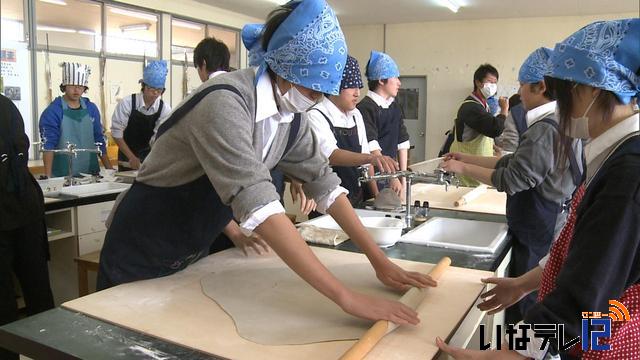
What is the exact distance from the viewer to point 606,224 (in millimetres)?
839

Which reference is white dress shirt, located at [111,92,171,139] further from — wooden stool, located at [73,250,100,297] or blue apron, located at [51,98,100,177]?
wooden stool, located at [73,250,100,297]

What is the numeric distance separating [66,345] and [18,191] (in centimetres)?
185

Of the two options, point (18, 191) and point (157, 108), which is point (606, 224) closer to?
point (18, 191)

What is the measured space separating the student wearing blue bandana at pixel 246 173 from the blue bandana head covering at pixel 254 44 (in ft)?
0.08

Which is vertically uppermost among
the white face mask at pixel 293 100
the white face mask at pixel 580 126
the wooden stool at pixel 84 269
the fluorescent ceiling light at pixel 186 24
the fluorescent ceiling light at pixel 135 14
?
the fluorescent ceiling light at pixel 186 24

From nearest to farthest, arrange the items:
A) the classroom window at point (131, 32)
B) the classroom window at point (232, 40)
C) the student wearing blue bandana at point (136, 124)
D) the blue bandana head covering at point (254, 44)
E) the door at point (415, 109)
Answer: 1. the blue bandana head covering at point (254, 44)
2. the student wearing blue bandana at point (136, 124)
3. the classroom window at point (131, 32)
4. the classroom window at point (232, 40)
5. the door at point (415, 109)

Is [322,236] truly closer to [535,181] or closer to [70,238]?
[535,181]

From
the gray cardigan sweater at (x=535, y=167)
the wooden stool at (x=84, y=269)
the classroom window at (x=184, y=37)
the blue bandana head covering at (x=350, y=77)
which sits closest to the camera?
the gray cardigan sweater at (x=535, y=167)

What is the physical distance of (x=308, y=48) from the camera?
3.71ft

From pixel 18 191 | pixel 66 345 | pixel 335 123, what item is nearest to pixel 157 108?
pixel 18 191

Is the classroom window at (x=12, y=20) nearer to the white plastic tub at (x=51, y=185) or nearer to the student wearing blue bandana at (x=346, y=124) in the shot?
the white plastic tub at (x=51, y=185)

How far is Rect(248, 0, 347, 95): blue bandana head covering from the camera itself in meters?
1.13


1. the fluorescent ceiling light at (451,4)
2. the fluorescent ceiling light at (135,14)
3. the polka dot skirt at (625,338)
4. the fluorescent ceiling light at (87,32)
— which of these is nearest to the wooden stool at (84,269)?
the polka dot skirt at (625,338)

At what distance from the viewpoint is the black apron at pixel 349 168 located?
2.67m
